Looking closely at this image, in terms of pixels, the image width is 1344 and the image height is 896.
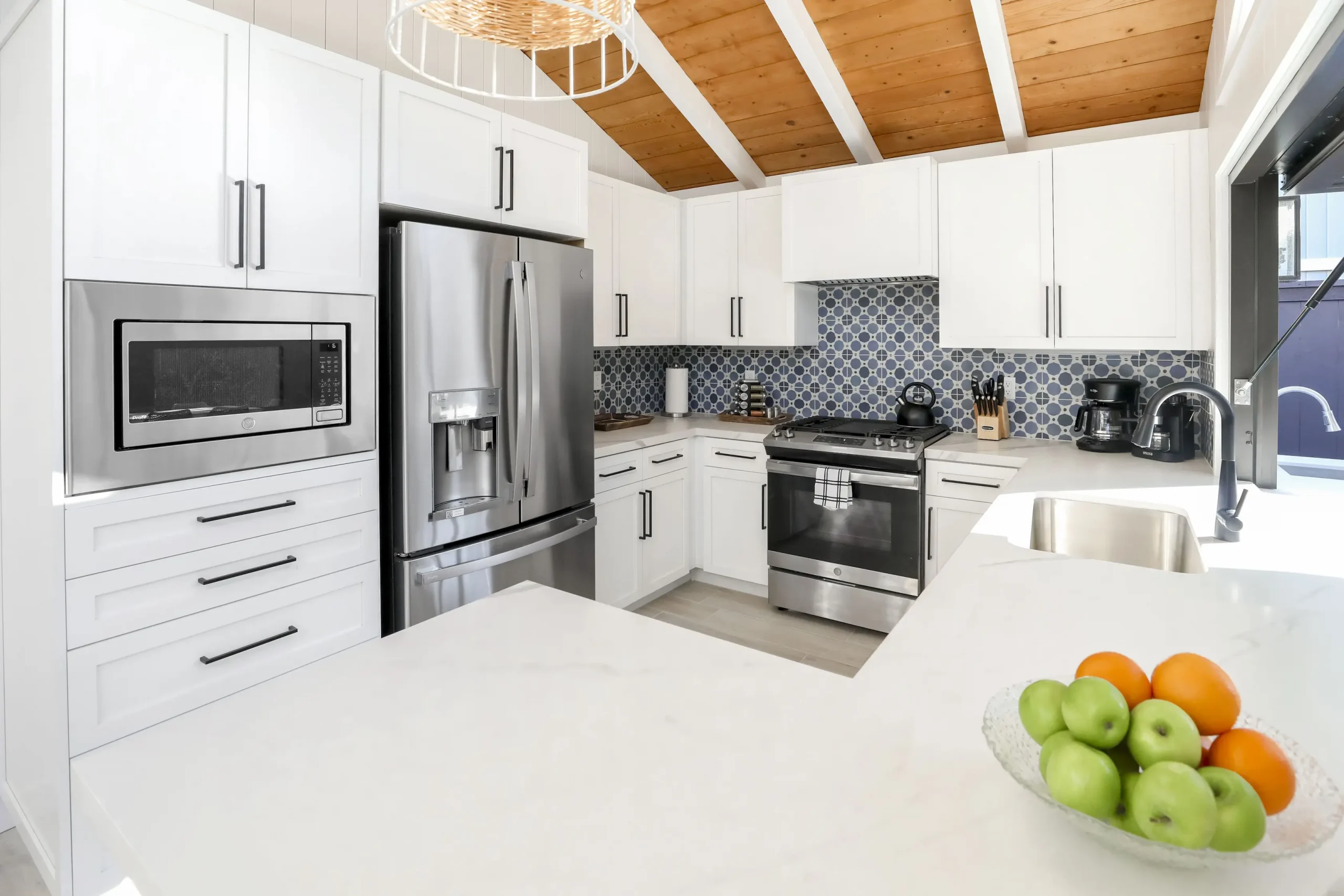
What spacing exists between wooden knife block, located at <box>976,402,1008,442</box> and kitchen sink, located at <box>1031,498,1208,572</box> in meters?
1.34

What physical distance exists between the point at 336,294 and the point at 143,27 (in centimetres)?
76

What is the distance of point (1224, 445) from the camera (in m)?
1.87

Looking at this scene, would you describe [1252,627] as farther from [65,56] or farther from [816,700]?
[65,56]

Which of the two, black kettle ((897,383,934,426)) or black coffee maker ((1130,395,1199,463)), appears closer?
black coffee maker ((1130,395,1199,463))

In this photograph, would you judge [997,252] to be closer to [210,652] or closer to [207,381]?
[207,381]

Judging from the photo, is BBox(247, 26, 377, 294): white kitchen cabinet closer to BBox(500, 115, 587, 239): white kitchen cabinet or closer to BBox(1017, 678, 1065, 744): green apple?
BBox(500, 115, 587, 239): white kitchen cabinet

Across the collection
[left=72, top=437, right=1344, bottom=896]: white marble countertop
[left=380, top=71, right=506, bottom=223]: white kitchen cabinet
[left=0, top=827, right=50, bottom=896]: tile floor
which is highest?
[left=380, top=71, right=506, bottom=223]: white kitchen cabinet

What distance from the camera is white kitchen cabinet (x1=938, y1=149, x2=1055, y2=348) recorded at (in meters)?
3.23

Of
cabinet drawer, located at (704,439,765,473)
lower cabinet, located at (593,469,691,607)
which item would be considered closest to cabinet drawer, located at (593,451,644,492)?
lower cabinet, located at (593,469,691,607)

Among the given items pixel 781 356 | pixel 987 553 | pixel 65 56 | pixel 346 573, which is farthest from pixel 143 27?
pixel 781 356

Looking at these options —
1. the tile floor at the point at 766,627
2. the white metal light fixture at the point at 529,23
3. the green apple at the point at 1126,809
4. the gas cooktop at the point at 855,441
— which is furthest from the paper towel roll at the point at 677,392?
the green apple at the point at 1126,809

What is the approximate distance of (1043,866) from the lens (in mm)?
675

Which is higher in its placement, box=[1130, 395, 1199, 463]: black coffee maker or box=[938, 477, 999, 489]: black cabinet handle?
box=[1130, 395, 1199, 463]: black coffee maker

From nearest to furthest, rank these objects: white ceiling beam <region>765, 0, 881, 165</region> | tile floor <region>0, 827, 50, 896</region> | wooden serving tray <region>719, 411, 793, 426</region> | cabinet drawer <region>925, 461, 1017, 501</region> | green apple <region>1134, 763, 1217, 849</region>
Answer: green apple <region>1134, 763, 1217, 849</region> → tile floor <region>0, 827, 50, 896</region> → white ceiling beam <region>765, 0, 881, 165</region> → cabinet drawer <region>925, 461, 1017, 501</region> → wooden serving tray <region>719, 411, 793, 426</region>
